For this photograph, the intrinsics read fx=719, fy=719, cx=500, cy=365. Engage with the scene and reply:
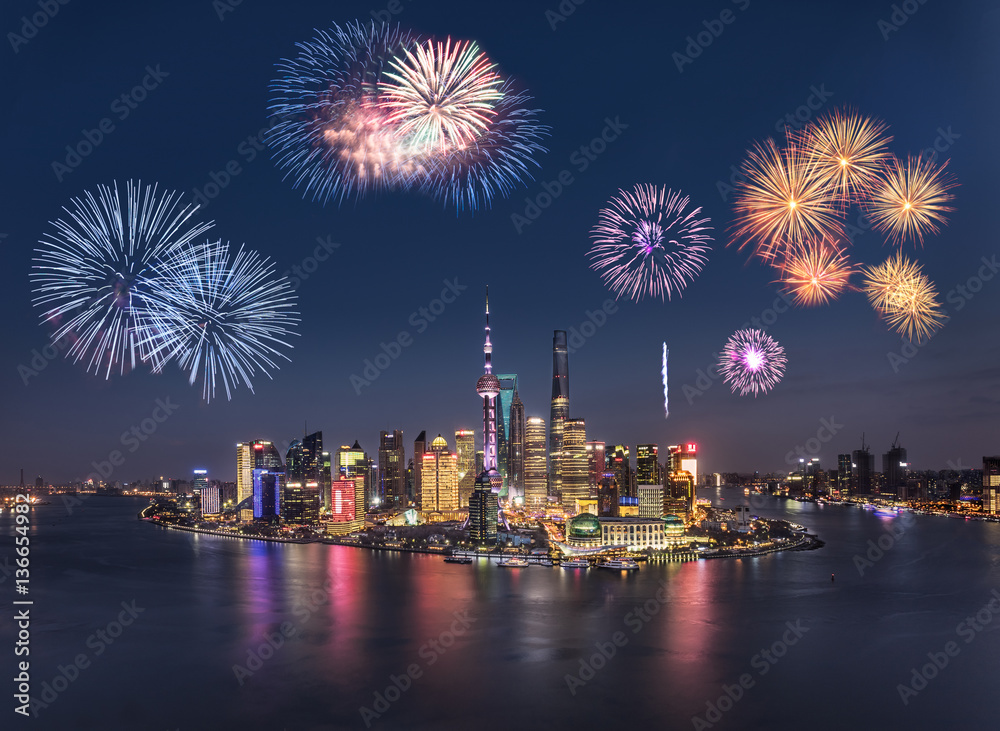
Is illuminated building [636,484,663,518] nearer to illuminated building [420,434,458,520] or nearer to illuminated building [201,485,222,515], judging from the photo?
illuminated building [420,434,458,520]

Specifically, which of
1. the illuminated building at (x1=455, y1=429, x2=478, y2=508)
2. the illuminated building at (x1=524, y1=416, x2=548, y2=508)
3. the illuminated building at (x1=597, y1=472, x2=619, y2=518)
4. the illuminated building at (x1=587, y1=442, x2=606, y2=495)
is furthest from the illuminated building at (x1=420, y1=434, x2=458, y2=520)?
the illuminated building at (x1=597, y1=472, x2=619, y2=518)

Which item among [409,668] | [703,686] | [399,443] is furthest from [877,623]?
[399,443]

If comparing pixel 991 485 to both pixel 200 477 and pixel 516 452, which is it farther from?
pixel 200 477

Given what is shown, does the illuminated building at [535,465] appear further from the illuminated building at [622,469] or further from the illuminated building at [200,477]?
the illuminated building at [200,477]

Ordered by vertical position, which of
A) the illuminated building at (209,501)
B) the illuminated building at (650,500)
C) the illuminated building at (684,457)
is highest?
the illuminated building at (684,457)

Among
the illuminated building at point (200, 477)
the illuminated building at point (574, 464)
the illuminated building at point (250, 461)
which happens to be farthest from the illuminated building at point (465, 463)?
the illuminated building at point (200, 477)

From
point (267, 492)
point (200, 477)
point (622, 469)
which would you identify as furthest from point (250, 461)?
point (622, 469)
